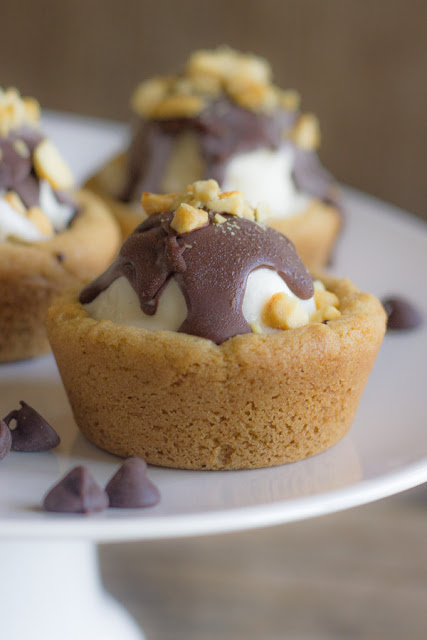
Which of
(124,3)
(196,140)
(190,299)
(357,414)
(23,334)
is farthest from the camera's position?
(124,3)

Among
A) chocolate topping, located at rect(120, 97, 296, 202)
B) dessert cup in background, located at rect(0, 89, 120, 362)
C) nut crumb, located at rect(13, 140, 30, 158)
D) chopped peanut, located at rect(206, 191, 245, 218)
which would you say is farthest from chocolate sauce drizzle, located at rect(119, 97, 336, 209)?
chopped peanut, located at rect(206, 191, 245, 218)

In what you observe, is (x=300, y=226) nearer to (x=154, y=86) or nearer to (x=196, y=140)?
(x=196, y=140)

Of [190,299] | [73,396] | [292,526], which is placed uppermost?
[190,299]

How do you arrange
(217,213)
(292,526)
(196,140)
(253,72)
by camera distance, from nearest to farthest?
(217,213), (196,140), (253,72), (292,526)

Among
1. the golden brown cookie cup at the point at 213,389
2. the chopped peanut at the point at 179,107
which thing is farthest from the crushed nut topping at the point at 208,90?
the golden brown cookie cup at the point at 213,389

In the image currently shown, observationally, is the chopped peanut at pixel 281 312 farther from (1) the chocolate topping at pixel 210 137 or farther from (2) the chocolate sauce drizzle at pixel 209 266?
(1) the chocolate topping at pixel 210 137

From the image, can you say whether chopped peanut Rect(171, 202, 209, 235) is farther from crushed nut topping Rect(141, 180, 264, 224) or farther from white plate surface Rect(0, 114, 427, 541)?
white plate surface Rect(0, 114, 427, 541)

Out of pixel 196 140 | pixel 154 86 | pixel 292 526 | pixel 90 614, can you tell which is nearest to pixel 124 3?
pixel 154 86
